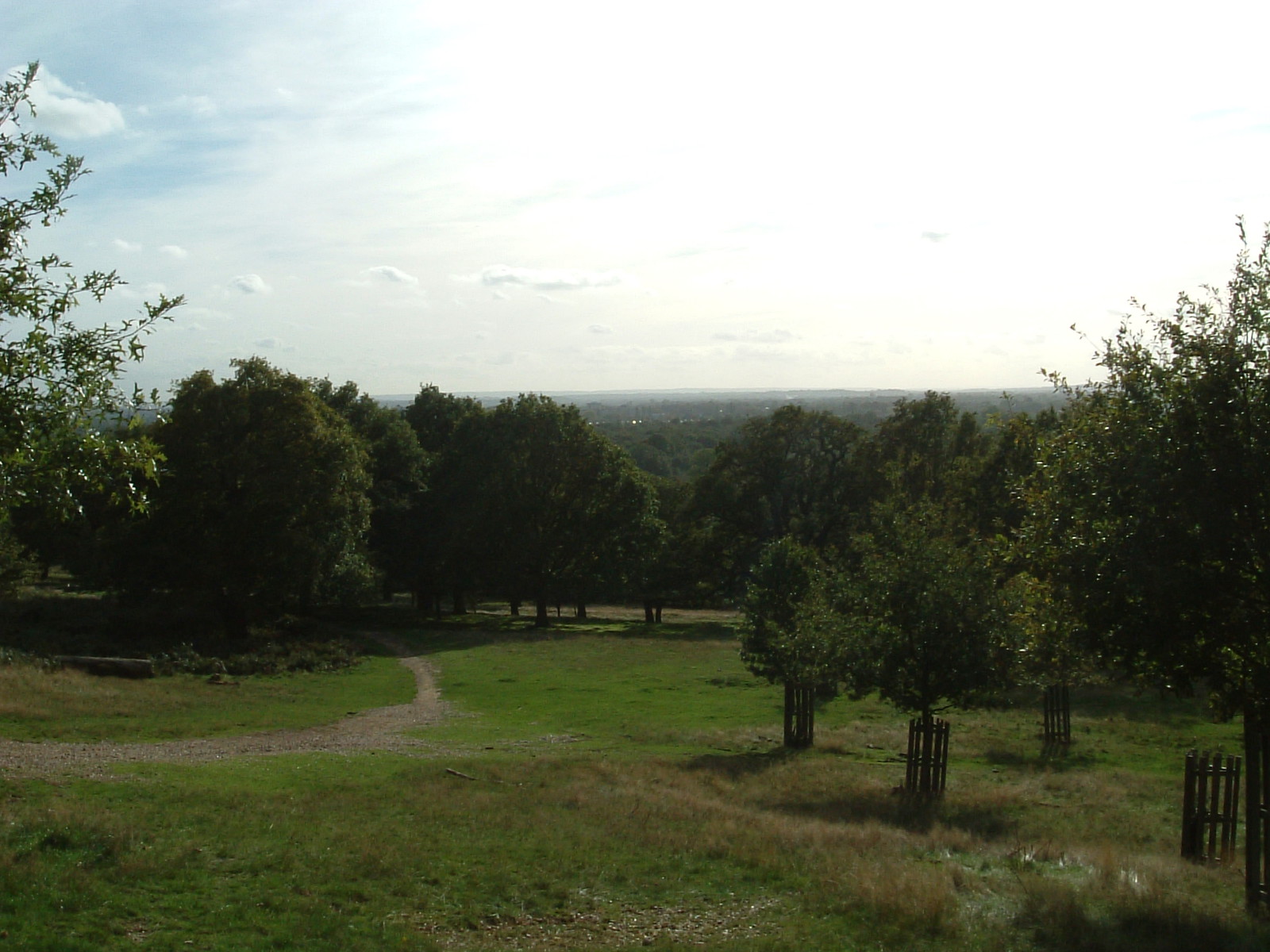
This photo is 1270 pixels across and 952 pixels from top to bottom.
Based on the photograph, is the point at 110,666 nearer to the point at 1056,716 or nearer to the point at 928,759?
the point at 928,759

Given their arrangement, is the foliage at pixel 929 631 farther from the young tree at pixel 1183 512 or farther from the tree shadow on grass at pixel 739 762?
the young tree at pixel 1183 512

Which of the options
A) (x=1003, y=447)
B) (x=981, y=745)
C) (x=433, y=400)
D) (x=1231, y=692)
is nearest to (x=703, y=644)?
(x=1003, y=447)

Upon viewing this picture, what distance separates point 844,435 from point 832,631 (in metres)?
48.7

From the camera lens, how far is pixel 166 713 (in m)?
28.2

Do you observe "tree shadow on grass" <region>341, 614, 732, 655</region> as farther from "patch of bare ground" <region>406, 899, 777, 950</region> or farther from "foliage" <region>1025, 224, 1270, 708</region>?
"foliage" <region>1025, 224, 1270, 708</region>

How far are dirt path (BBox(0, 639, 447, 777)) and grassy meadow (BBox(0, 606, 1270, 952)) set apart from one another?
3.43 ft

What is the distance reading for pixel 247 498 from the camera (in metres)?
43.5

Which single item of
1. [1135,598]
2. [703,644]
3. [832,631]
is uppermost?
[1135,598]

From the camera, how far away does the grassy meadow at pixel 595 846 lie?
34.7 feet

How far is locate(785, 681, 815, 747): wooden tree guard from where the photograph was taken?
28000 mm

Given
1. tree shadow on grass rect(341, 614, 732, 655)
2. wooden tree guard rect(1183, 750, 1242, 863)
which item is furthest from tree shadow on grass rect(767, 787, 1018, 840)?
tree shadow on grass rect(341, 614, 732, 655)

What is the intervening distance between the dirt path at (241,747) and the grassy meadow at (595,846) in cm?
104

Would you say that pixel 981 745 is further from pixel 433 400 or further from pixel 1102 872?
pixel 433 400

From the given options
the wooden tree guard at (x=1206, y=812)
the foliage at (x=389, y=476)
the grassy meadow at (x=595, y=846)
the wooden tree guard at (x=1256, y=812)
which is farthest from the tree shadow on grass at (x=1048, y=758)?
the foliage at (x=389, y=476)
